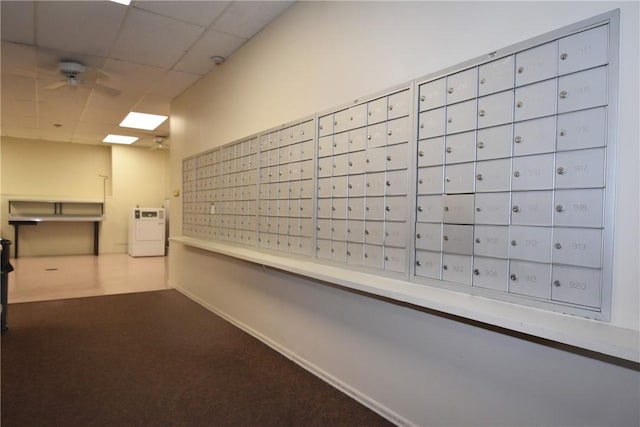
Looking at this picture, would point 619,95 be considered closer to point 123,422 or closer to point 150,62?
point 123,422

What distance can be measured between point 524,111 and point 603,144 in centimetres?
29

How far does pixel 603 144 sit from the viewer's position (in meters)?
1.21

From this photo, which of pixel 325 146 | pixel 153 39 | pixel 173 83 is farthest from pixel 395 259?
pixel 173 83

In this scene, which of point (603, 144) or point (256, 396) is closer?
point (603, 144)

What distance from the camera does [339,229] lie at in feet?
7.40

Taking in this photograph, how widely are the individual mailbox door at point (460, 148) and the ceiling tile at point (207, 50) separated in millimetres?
2436

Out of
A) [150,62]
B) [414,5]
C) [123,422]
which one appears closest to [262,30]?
[150,62]

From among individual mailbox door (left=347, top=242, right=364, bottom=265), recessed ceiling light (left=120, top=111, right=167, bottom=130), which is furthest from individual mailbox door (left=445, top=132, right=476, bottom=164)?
recessed ceiling light (left=120, top=111, right=167, bottom=130)

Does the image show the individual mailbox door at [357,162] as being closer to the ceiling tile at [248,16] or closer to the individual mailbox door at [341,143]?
the individual mailbox door at [341,143]

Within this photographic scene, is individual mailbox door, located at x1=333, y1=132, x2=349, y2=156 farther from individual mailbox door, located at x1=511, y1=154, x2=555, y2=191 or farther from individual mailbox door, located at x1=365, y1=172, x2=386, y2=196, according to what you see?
individual mailbox door, located at x1=511, y1=154, x2=555, y2=191

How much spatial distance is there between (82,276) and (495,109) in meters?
6.28

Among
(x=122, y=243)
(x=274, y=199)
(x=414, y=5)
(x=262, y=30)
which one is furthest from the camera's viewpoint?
(x=122, y=243)

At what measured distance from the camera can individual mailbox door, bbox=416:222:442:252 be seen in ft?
5.56

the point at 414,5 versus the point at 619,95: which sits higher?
the point at 414,5
